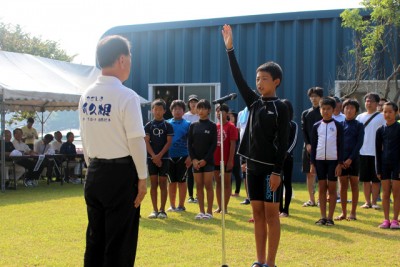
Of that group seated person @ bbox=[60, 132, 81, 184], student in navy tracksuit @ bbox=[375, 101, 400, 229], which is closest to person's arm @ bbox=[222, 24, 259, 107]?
student in navy tracksuit @ bbox=[375, 101, 400, 229]

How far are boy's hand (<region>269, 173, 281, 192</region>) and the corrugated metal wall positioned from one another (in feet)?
36.1

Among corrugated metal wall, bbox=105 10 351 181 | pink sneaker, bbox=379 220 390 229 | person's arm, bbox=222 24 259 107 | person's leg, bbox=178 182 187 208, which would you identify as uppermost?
corrugated metal wall, bbox=105 10 351 181

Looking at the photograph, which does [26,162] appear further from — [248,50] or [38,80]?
[248,50]

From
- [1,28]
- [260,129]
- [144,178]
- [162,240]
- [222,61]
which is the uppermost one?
[1,28]

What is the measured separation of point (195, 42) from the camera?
17.4 meters

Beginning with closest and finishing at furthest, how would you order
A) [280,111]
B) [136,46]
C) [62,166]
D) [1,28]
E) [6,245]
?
[280,111], [6,245], [62,166], [136,46], [1,28]

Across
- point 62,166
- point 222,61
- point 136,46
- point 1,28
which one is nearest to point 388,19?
point 222,61

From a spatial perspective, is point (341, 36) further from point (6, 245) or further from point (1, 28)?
point (1, 28)

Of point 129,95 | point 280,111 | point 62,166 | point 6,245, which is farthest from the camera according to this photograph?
point 62,166

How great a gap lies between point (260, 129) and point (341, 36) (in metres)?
11.1

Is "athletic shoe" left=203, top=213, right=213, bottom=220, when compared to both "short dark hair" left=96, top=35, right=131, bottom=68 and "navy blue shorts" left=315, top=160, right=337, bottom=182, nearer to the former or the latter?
"navy blue shorts" left=315, top=160, right=337, bottom=182

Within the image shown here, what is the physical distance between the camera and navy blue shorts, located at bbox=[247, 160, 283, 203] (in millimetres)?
5211

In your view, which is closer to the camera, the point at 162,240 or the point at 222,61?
the point at 162,240

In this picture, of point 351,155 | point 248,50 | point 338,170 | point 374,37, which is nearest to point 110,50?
point 338,170
